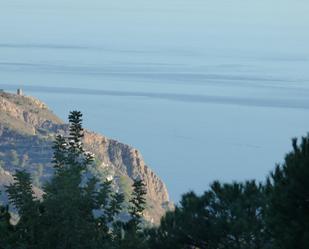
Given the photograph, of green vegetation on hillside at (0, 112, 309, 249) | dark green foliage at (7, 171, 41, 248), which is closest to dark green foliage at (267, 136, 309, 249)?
green vegetation on hillside at (0, 112, 309, 249)

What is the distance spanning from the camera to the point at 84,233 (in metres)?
23.3

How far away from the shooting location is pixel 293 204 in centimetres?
2139

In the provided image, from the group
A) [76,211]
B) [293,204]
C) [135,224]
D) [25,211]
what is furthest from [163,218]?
[293,204]

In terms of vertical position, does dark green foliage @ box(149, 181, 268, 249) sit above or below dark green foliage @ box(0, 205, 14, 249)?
above

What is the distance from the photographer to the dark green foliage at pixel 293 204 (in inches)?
816

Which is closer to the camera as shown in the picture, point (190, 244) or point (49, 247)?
point (49, 247)

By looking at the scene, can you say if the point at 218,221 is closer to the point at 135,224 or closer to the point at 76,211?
the point at 135,224

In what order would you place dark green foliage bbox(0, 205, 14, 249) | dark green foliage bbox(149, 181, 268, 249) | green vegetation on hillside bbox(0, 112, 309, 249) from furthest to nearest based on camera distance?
dark green foliage bbox(149, 181, 268, 249), dark green foliage bbox(0, 205, 14, 249), green vegetation on hillside bbox(0, 112, 309, 249)

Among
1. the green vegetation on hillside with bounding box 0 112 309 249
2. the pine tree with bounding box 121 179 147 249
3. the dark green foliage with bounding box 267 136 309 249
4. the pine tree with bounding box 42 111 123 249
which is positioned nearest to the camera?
the dark green foliage with bounding box 267 136 309 249

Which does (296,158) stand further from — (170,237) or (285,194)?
(170,237)

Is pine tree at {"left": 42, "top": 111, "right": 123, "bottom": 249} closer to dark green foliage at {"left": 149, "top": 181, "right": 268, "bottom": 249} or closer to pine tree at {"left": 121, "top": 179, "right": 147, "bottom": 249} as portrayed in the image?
pine tree at {"left": 121, "top": 179, "right": 147, "bottom": 249}

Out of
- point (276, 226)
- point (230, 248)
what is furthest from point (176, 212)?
point (276, 226)

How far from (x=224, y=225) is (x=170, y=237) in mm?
1572

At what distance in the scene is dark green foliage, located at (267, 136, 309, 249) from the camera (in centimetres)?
2072
